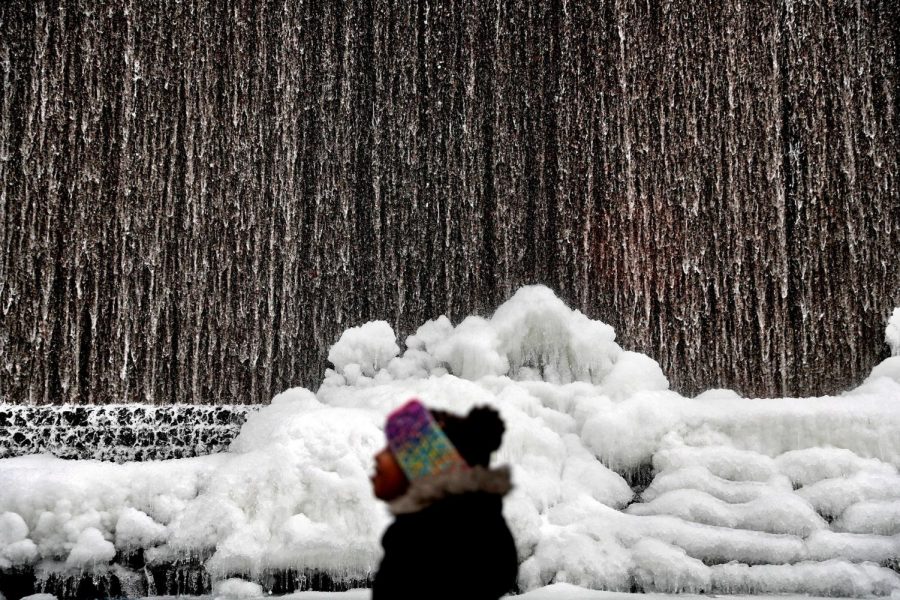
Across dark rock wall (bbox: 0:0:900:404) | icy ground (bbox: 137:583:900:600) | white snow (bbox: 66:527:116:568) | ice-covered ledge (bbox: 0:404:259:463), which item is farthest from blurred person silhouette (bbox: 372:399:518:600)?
dark rock wall (bbox: 0:0:900:404)

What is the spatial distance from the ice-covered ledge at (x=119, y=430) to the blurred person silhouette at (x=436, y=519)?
18.1 feet

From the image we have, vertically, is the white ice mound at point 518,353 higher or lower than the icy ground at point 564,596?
higher

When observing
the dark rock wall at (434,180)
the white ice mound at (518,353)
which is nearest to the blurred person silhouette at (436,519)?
the white ice mound at (518,353)

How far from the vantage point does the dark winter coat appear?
65.4 inches

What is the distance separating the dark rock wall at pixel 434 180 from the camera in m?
7.27

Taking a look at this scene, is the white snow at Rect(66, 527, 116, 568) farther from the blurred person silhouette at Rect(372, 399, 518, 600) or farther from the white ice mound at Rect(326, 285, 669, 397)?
the blurred person silhouette at Rect(372, 399, 518, 600)

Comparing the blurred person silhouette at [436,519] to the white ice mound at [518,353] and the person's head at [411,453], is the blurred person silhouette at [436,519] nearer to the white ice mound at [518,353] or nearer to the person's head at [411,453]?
the person's head at [411,453]

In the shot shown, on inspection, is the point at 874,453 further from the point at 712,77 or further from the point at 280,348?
the point at 280,348

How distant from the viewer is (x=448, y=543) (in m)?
1.69

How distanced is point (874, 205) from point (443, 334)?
4513mm

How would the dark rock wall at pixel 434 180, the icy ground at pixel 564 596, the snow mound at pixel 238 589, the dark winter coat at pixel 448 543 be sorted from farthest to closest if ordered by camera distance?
the dark rock wall at pixel 434 180, the snow mound at pixel 238 589, the icy ground at pixel 564 596, the dark winter coat at pixel 448 543

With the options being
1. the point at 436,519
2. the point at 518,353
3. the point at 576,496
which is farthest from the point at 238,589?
the point at 436,519

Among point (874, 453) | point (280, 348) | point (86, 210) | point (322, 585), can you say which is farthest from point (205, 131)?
point (874, 453)

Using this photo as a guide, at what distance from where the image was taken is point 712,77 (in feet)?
25.4
